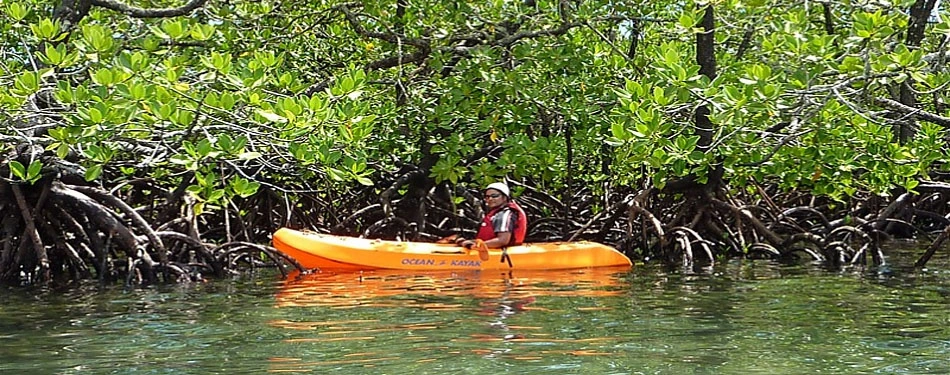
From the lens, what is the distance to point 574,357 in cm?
519

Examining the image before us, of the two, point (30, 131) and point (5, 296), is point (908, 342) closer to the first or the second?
point (30, 131)

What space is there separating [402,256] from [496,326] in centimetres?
412

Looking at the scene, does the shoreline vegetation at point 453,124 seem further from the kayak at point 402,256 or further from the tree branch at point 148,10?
the kayak at point 402,256

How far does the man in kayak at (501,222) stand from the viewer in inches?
422

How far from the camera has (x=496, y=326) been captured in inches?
250

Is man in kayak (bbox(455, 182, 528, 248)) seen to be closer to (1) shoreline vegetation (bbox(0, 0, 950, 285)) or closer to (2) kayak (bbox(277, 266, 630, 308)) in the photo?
(1) shoreline vegetation (bbox(0, 0, 950, 285))

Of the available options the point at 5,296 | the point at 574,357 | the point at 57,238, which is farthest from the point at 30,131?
the point at 574,357

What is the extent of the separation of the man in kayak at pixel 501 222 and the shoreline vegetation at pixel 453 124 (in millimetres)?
195

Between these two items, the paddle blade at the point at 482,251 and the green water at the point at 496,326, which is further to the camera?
the paddle blade at the point at 482,251

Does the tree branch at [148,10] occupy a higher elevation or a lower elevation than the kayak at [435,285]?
higher

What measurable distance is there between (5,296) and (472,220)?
5.29m

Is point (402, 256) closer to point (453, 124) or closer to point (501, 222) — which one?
point (501, 222)

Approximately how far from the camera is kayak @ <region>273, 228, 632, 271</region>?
34.2ft

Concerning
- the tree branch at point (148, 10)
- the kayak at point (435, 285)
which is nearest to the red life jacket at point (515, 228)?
the kayak at point (435, 285)
